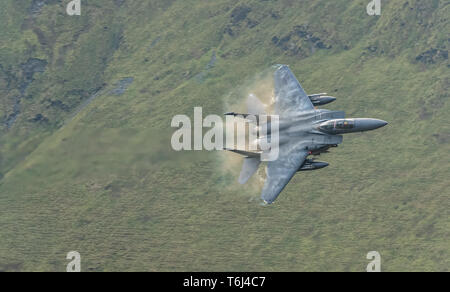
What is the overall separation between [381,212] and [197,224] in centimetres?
4149

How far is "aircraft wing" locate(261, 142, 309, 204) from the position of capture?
291 ft

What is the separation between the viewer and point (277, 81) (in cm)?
9638

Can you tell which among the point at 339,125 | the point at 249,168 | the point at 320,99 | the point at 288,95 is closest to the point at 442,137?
the point at 288,95

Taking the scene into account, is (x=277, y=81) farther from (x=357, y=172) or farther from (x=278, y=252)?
(x=357, y=172)

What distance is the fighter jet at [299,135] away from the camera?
88125 millimetres

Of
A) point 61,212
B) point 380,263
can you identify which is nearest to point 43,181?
point 61,212

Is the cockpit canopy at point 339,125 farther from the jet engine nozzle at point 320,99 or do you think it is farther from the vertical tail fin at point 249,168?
the vertical tail fin at point 249,168

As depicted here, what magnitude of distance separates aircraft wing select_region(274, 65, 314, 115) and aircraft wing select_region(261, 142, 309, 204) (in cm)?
511

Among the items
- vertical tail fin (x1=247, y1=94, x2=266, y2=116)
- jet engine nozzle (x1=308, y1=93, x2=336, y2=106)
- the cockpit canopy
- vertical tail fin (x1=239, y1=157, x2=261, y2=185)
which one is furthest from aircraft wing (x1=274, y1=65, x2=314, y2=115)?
vertical tail fin (x1=239, y1=157, x2=261, y2=185)

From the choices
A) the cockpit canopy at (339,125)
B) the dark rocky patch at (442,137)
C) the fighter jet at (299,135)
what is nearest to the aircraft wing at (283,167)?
Answer: the fighter jet at (299,135)

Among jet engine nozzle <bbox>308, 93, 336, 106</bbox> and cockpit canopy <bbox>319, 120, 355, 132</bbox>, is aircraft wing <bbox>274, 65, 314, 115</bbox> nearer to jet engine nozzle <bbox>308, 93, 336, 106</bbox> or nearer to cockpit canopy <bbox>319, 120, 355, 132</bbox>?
jet engine nozzle <bbox>308, 93, 336, 106</bbox>

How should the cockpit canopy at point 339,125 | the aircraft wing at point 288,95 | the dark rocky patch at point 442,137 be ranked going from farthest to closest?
1. the dark rocky patch at point 442,137
2. the aircraft wing at point 288,95
3. the cockpit canopy at point 339,125

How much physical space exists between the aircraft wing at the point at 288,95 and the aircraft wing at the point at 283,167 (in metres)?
5.11

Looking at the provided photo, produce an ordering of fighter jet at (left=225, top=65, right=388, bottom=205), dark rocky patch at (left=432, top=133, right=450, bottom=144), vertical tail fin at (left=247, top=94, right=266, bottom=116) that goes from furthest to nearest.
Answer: dark rocky patch at (left=432, top=133, right=450, bottom=144), vertical tail fin at (left=247, top=94, right=266, bottom=116), fighter jet at (left=225, top=65, right=388, bottom=205)
